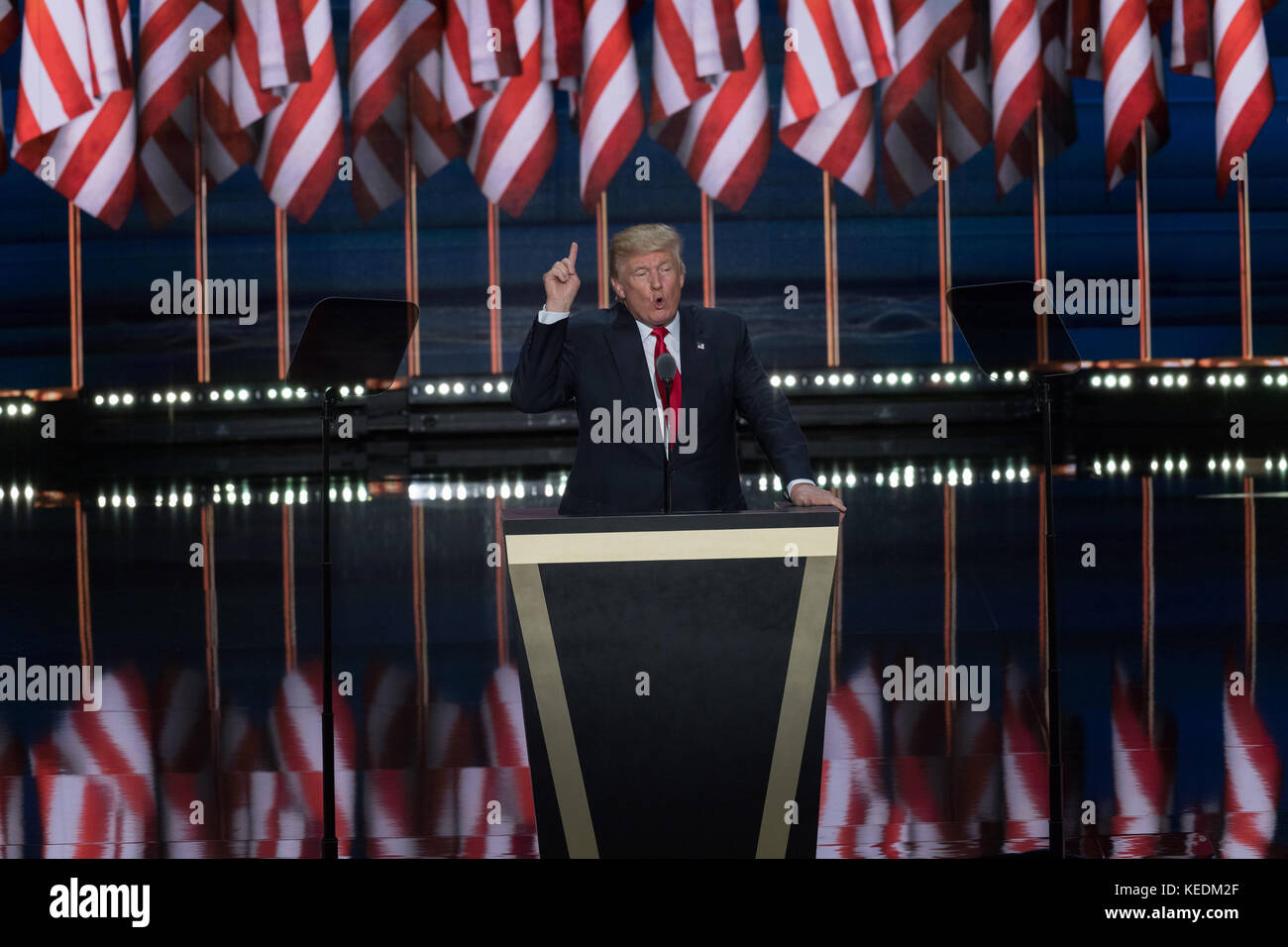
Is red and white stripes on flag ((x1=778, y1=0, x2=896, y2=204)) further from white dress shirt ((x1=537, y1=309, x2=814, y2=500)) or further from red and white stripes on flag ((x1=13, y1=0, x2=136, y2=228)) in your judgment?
white dress shirt ((x1=537, y1=309, x2=814, y2=500))

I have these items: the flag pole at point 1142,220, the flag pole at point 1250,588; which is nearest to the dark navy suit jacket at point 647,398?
the flag pole at point 1250,588

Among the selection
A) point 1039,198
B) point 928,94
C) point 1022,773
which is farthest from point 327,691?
point 1039,198

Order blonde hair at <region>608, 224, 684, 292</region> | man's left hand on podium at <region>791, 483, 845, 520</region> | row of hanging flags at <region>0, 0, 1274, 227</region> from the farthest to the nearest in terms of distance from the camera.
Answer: row of hanging flags at <region>0, 0, 1274, 227</region> → blonde hair at <region>608, 224, 684, 292</region> → man's left hand on podium at <region>791, 483, 845, 520</region>

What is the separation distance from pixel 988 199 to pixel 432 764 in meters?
10.1

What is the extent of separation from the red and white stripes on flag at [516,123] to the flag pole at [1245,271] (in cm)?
599

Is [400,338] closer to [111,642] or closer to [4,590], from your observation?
[111,642]

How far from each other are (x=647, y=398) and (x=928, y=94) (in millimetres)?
10259

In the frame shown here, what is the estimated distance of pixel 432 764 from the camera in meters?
4.13

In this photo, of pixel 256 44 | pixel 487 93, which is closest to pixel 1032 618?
pixel 487 93

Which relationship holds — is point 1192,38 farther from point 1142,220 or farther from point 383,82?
point 383,82

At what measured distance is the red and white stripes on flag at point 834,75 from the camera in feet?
37.3

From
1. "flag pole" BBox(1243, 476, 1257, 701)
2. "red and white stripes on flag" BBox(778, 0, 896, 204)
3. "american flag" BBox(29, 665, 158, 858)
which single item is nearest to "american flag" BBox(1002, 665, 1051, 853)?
"flag pole" BBox(1243, 476, 1257, 701)

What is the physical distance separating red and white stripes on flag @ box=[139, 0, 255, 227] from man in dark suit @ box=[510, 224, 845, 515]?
9432mm

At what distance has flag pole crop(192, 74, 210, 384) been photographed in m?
12.4
